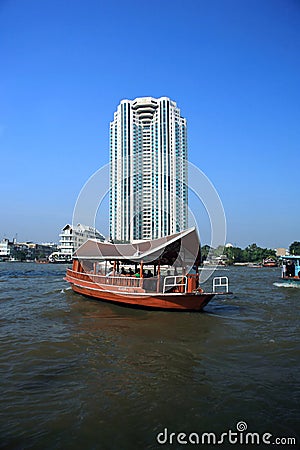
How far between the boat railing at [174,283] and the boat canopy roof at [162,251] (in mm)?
830

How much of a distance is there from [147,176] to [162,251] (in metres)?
26.2

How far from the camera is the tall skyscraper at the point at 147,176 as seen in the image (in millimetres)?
34844

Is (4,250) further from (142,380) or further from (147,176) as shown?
(142,380)

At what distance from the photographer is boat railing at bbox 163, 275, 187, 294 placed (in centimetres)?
1281

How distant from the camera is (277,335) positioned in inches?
399

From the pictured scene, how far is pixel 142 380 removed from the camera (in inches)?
252

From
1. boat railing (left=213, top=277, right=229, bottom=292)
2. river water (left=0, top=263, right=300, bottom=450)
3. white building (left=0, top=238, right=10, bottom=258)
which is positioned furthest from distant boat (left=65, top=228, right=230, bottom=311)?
white building (left=0, top=238, right=10, bottom=258)

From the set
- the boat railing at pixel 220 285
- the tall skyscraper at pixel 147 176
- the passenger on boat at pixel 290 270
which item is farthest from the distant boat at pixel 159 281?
the tall skyscraper at pixel 147 176

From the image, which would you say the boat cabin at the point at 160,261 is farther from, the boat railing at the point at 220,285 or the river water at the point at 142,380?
the river water at the point at 142,380

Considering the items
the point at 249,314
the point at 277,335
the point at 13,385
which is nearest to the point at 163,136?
the point at 249,314

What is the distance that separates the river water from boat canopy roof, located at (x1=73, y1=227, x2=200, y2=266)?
2.32 meters

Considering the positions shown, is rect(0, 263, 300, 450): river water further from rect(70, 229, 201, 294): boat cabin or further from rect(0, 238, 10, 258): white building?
rect(0, 238, 10, 258): white building

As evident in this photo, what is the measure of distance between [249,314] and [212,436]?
967 cm

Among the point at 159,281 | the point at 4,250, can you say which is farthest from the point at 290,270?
the point at 4,250
